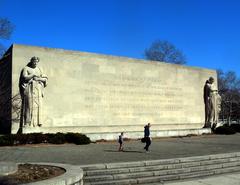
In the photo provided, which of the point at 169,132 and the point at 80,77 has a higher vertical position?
the point at 80,77

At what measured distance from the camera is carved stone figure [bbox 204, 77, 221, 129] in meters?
34.6

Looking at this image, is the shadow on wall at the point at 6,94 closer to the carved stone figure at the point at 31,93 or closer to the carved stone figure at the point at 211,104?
the carved stone figure at the point at 31,93

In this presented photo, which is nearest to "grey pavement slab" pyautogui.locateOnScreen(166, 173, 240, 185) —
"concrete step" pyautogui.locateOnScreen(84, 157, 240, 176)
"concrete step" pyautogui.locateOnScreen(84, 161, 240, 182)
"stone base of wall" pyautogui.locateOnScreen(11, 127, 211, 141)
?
"concrete step" pyautogui.locateOnScreen(84, 161, 240, 182)

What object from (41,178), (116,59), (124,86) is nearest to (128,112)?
(124,86)

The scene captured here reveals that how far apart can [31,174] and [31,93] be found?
1392 centimetres

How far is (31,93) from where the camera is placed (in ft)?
75.6

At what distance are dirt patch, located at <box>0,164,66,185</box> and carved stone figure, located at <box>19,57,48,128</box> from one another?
1195 centimetres

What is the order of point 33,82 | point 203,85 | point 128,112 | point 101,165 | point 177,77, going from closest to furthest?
point 101,165 → point 33,82 → point 128,112 → point 177,77 → point 203,85

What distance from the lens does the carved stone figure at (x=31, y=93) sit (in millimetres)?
22922

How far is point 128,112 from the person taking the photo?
28922mm

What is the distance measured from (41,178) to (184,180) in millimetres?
5445

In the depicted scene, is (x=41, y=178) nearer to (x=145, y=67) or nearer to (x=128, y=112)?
(x=128, y=112)

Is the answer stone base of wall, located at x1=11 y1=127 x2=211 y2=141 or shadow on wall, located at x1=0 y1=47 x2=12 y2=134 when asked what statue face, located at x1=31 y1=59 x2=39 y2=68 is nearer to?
shadow on wall, located at x1=0 y1=47 x2=12 y2=134

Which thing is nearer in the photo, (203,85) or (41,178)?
(41,178)
